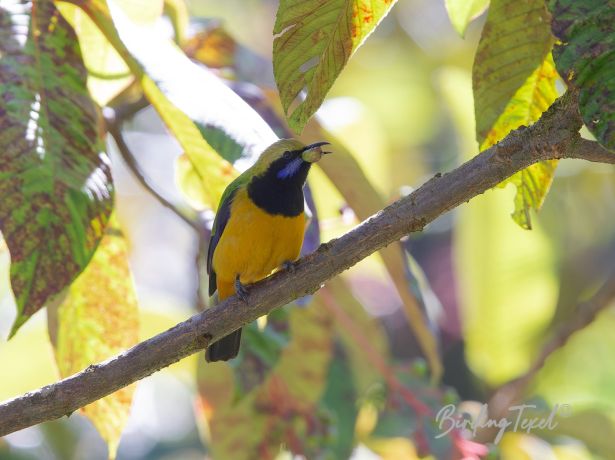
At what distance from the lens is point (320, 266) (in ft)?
7.24

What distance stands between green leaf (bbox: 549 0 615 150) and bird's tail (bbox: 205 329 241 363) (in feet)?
6.81

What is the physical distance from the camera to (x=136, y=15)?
2.98m

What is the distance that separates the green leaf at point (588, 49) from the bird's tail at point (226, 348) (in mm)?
2077

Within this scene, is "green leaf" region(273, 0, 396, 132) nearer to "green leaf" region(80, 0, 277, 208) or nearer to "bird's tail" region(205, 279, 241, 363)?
"green leaf" region(80, 0, 277, 208)

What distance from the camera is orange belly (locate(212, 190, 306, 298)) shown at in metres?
3.70

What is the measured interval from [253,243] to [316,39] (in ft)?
5.78

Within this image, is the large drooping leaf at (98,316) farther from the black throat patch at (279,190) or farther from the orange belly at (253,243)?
the black throat patch at (279,190)

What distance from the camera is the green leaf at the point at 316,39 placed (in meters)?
2.03

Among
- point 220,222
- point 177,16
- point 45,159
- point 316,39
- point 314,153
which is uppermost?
point 177,16

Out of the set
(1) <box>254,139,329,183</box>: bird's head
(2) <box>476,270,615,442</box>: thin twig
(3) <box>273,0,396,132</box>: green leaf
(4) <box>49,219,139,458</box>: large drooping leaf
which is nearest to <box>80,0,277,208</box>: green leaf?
(3) <box>273,0,396,132</box>: green leaf

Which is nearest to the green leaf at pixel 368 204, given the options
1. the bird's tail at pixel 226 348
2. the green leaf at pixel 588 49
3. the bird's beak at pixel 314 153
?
the bird's beak at pixel 314 153

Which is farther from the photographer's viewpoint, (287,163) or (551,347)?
(287,163)

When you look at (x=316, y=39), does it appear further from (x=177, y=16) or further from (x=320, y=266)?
(x=177, y=16)

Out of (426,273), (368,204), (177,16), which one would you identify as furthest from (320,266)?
(426,273)
